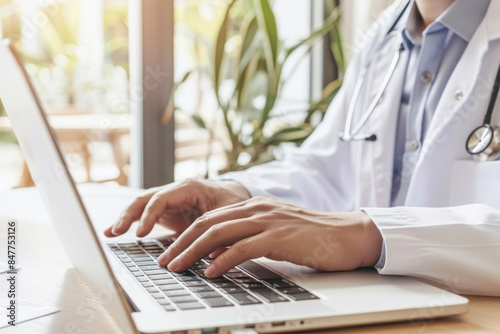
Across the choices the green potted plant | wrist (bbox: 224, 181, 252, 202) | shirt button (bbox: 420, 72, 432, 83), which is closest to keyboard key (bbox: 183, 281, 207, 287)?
wrist (bbox: 224, 181, 252, 202)

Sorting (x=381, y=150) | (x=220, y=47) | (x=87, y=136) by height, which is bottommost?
(x=87, y=136)

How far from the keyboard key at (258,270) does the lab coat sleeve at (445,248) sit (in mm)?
127

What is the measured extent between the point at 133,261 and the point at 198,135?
9.01 feet

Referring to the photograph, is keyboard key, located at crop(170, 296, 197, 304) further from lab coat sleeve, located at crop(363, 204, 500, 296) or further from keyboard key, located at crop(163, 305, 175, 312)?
lab coat sleeve, located at crop(363, 204, 500, 296)

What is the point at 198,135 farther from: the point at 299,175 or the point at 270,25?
the point at 299,175

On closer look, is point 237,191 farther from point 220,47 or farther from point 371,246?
point 220,47

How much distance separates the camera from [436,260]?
2.27 feet

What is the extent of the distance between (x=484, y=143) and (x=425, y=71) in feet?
0.82

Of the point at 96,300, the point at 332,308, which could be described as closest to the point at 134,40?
the point at 96,300

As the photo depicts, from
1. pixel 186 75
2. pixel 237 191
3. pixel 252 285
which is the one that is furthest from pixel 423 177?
pixel 186 75

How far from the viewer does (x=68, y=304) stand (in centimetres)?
65

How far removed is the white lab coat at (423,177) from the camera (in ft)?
2.29

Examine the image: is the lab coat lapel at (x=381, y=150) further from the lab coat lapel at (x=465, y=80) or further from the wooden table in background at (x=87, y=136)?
the wooden table in background at (x=87, y=136)

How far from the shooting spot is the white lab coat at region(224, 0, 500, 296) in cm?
70
